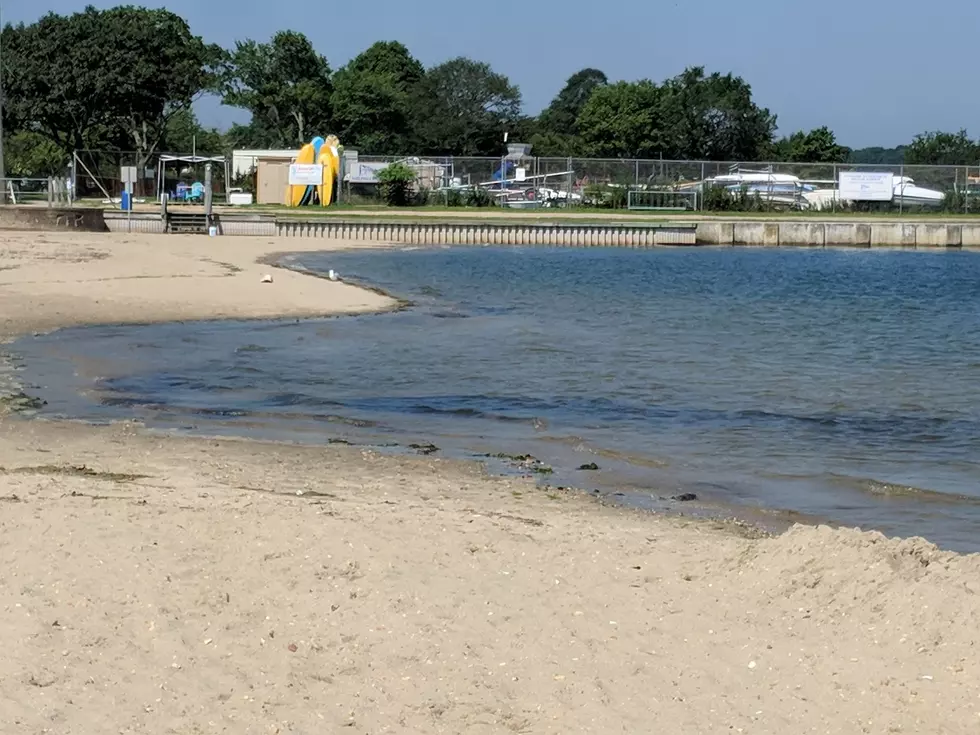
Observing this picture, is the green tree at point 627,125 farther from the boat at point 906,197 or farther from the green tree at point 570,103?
the boat at point 906,197

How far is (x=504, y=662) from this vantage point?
19.8ft

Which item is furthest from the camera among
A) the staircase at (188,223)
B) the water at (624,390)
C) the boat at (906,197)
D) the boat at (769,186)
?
the boat at (906,197)

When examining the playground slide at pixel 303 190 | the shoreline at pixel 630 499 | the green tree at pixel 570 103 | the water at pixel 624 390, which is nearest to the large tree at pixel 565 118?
the green tree at pixel 570 103

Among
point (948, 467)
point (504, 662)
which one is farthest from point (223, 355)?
point (504, 662)

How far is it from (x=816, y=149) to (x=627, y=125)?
15.2 metres

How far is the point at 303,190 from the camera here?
2657 inches

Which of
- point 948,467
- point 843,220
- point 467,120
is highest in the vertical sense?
point 467,120

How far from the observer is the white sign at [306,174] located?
66188 millimetres

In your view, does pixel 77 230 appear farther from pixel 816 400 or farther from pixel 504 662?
pixel 504 662

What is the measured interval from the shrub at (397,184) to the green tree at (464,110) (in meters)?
44.1

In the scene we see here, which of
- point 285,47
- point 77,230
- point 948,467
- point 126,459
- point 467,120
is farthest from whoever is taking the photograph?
point 467,120

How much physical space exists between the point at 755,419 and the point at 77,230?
34746 millimetres

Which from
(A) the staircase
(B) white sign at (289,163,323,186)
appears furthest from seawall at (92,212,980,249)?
(B) white sign at (289,163,323,186)

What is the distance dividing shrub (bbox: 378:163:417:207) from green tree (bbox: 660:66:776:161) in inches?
1794
